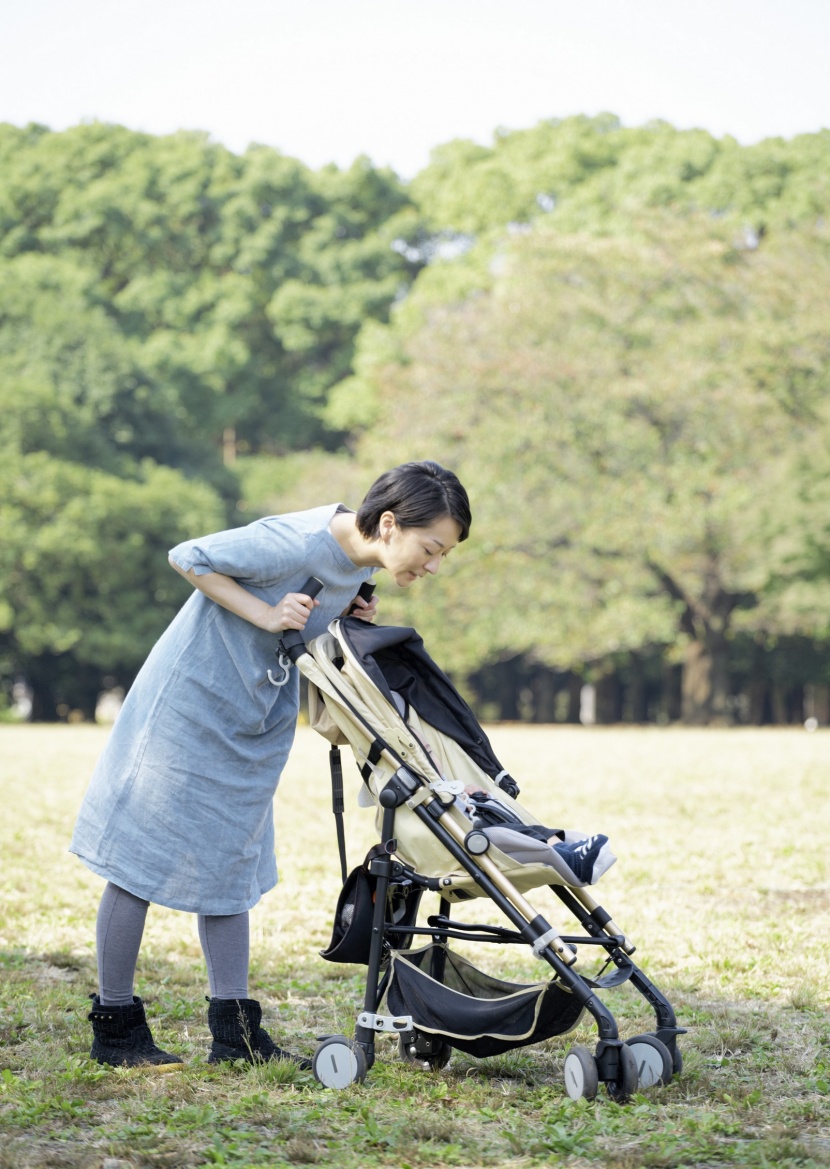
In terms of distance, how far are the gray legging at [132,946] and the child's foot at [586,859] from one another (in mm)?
918

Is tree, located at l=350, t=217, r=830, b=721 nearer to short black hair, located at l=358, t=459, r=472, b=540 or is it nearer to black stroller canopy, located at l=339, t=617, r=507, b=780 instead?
black stroller canopy, located at l=339, t=617, r=507, b=780

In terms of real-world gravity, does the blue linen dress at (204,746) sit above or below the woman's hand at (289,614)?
below

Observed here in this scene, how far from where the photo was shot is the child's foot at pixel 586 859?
3.21 meters

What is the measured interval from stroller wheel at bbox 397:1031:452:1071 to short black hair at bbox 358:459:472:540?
4.26 ft

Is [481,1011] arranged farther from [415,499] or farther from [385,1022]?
[415,499]

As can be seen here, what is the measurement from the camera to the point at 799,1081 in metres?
3.40

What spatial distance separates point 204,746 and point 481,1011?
0.95 meters

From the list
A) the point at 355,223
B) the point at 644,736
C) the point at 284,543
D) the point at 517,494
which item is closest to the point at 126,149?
the point at 355,223

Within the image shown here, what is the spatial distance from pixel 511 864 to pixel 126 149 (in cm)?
4009

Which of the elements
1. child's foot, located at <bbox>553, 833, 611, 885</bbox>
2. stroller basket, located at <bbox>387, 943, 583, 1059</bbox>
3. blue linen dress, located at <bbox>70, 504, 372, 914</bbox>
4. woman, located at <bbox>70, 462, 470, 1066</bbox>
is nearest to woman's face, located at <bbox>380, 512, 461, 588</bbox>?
woman, located at <bbox>70, 462, 470, 1066</bbox>

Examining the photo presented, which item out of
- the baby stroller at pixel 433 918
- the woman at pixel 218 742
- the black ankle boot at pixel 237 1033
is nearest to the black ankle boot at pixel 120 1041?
the woman at pixel 218 742

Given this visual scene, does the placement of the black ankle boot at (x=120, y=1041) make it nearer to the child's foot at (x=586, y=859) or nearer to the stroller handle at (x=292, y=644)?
the stroller handle at (x=292, y=644)

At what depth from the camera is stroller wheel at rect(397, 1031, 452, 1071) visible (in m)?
3.51

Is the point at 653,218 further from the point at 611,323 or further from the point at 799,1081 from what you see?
the point at 799,1081
